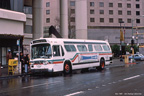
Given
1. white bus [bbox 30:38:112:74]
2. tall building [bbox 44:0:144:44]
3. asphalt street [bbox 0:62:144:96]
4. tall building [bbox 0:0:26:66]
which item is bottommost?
asphalt street [bbox 0:62:144:96]

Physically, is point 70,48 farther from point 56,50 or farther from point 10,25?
point 10,25

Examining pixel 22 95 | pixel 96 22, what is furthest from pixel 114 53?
pixel 22 95

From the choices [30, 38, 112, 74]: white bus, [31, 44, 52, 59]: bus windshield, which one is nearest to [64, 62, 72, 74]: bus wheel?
[30, 38, 112, 74]: white bus

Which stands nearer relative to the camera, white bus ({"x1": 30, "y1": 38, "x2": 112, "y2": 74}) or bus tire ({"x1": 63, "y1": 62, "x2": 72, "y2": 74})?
white bus ({"x1": 30, "y1": 38, "x2": 112, "y2": 74})

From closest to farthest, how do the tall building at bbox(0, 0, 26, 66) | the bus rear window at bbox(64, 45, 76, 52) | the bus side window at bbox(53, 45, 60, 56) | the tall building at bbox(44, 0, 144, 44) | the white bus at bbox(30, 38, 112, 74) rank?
the white bus at bbox(30, 38, 112, 74) → the bus side window at bbox(53, 45, 60, 56) → the bus rear window at bbox(64, 45, 76, 52) → the tall building at bbox(0, 0, 26, 66) → the tall building at bbox(44, 0, 144, 44)

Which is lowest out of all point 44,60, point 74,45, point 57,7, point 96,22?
point 44,60

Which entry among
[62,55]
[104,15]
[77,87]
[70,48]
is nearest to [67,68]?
[62,55]

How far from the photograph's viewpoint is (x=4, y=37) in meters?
22.6

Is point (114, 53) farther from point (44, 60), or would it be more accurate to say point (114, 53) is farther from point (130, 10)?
point (44, 60)

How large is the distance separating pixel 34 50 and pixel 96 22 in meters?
55.3

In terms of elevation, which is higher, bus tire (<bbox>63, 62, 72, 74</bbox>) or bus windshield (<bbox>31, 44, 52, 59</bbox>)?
bus windshield (<bbox>31, 44, 52, 59</bbox>)

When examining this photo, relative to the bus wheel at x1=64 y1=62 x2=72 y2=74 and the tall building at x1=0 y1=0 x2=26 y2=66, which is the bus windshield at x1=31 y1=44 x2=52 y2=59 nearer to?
the bus wheel at x1=64 y1=62 x2=72 y2=74

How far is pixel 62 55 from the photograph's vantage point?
18406mm

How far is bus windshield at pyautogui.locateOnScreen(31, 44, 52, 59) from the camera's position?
1742 centimetres
